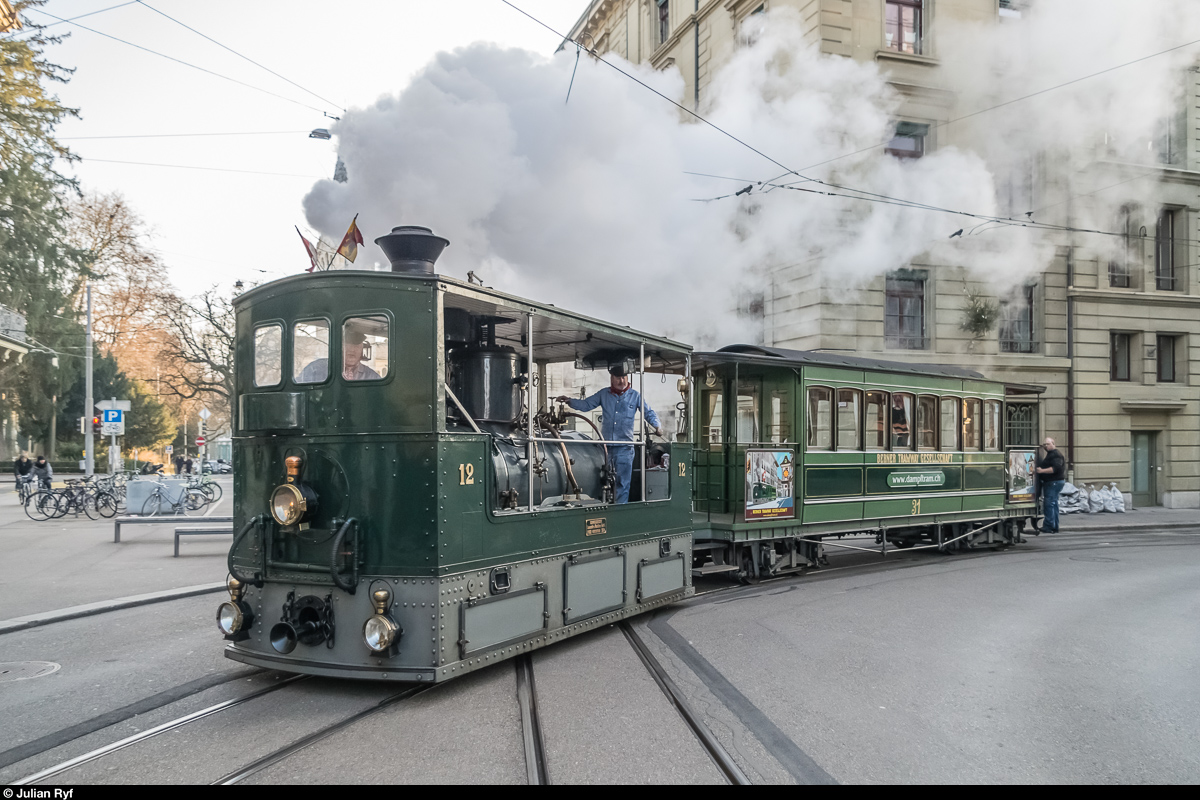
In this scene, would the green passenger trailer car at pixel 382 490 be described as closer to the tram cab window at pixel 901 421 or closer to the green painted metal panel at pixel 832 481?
the green painted metal panel at pixel 832 481

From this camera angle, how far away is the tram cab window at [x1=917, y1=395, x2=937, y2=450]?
12.3 meters

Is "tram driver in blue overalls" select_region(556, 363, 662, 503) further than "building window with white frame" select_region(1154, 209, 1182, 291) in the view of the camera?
No

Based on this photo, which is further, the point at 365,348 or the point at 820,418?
the point at 820,418

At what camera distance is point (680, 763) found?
13.6 ft

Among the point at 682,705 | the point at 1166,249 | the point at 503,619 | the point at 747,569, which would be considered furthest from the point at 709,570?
the point at 1166,249

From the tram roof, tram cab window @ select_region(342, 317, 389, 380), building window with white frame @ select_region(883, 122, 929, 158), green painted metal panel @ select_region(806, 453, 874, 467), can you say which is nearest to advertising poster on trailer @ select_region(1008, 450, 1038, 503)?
the tram roof

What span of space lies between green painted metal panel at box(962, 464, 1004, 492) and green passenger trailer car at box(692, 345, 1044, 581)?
1.6 inches

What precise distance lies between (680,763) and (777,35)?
18072 millimetres

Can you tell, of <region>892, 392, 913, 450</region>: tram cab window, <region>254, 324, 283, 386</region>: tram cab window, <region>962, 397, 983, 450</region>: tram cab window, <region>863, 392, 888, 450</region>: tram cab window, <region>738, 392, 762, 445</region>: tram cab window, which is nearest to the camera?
<region>254, 324, 283, 386</region>: tram cab window

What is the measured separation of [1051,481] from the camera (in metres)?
15.6

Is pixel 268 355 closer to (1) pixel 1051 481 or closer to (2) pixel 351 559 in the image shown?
(2) pixel 351 559

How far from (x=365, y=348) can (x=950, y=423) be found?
413 inches

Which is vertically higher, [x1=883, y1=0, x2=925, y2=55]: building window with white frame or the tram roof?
[x1=883, y1=0, x2=925, y2=55]: building window with white frame

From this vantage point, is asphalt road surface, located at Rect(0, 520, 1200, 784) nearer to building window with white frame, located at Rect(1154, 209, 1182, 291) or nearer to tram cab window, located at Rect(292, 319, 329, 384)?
tram cab window, located at Rect(292, 319, 329, 384)
